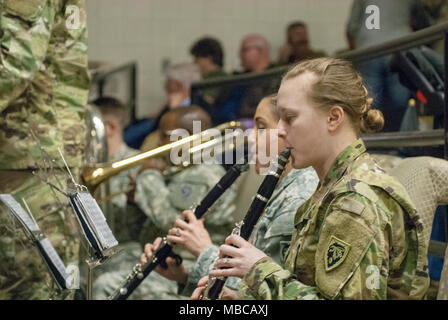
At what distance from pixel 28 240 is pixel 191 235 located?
0.51m

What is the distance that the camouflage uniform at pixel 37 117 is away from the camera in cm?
189

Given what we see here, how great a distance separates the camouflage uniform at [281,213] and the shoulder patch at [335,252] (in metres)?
0.40

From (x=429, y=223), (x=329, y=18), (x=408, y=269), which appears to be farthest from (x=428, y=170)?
A: (x=329, y=18)

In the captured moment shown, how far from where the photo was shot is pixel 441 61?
1.81m

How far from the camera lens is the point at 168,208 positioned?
7.62 ft

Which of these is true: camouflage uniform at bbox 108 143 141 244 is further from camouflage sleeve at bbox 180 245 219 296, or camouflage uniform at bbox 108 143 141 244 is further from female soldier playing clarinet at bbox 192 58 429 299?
female soldier playing clarinet at bbox 192 58 429 299

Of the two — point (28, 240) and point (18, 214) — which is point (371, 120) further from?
point (28, 240)

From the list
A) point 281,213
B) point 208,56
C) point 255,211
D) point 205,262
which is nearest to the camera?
point 255,211

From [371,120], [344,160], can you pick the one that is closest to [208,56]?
[371,120]

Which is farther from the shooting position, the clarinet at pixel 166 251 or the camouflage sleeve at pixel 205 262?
the clarinet at pixel 166 251

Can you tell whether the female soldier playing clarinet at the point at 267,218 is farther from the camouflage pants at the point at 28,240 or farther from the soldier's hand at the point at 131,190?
the soldier's hand at the point at 131,190

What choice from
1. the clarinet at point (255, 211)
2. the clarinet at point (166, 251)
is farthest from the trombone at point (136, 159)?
the clarinet at point (255, 211)
